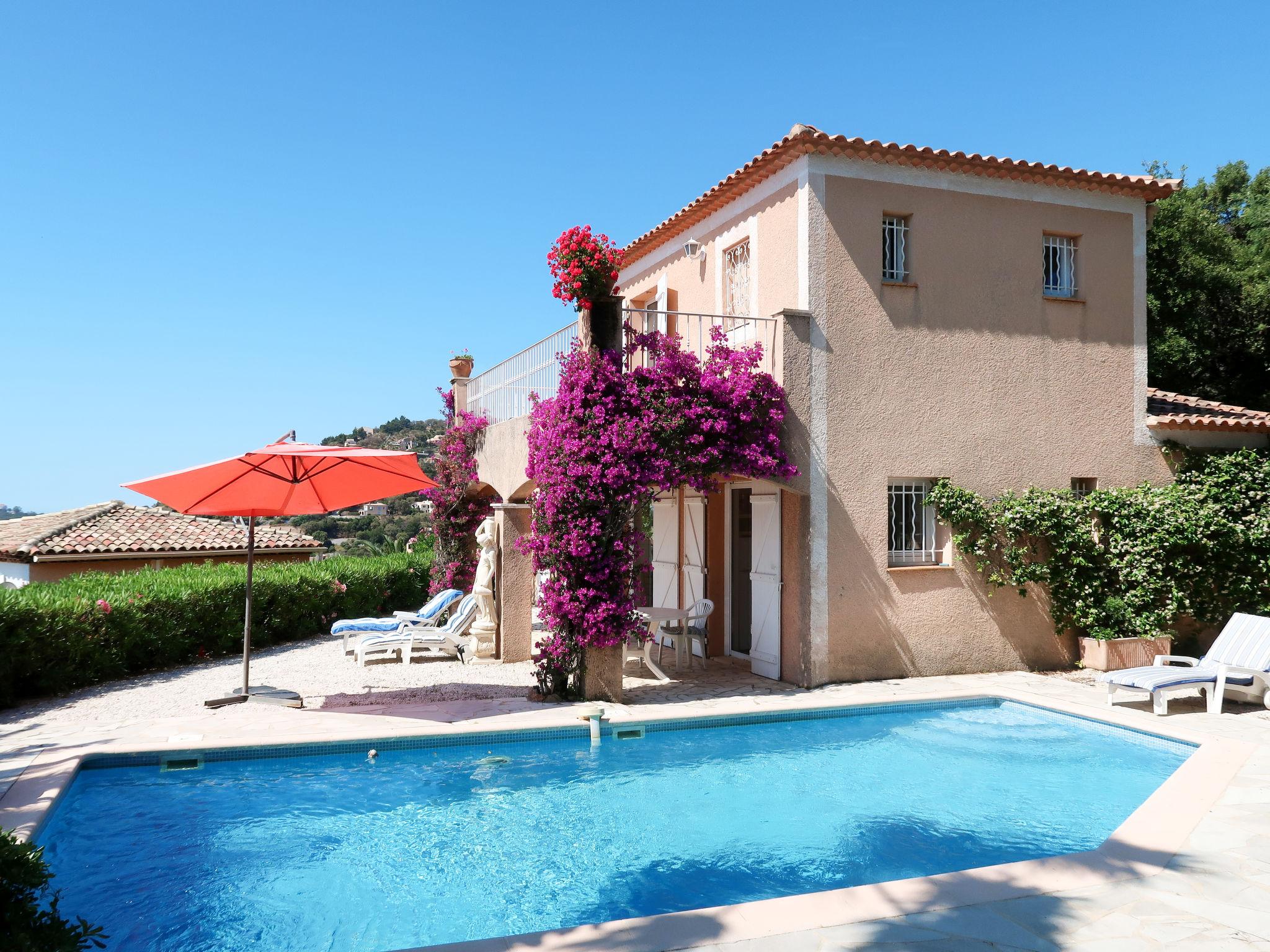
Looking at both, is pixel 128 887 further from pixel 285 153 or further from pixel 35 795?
pixel 285 153

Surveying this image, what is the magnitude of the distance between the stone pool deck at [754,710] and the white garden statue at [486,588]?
0.74 metres

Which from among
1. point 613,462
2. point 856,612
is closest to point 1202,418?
point 856,612

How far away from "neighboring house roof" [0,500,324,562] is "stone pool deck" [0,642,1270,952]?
10443mm

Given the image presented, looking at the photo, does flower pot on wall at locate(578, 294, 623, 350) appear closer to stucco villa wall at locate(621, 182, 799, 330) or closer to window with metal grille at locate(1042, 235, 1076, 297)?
stucco villa wall at locate(621, 182, 799, 330)

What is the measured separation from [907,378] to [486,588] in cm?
737

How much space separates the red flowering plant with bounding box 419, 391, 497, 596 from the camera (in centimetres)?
1748

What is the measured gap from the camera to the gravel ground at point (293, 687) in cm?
996

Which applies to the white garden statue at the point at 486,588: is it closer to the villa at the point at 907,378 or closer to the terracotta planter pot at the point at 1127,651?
the villa at the point at 907,378

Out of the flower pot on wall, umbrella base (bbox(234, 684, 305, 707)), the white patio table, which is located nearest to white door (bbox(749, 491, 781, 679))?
the white patio table

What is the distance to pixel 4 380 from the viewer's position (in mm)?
68938

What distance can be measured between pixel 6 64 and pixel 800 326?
43.6ft

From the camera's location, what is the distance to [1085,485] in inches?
512

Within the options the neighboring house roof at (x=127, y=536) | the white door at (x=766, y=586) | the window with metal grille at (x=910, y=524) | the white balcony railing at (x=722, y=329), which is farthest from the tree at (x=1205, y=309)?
the neighboring house roof at (x=127, y=536)

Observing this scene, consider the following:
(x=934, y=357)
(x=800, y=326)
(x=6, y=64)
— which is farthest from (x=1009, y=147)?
(x=6, y=64)
